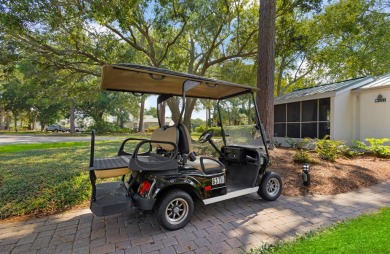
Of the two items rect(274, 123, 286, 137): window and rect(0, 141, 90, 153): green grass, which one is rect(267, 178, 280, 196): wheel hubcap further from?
rect(0, 141, 90, 153): green grass

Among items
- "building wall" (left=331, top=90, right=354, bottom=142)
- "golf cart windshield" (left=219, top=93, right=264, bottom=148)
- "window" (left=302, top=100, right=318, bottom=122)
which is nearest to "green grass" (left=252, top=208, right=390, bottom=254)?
"golf cart windshield" (left=219, top=93, right=264, bottom=148)

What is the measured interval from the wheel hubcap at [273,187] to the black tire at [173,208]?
1622 mm

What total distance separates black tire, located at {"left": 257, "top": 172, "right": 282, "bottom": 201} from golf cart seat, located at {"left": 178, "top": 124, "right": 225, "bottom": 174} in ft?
3.06

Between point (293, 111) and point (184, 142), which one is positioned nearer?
Answer: point (184, 142)

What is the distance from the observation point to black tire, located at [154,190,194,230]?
2.64m

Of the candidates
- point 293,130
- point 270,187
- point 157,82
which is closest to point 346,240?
point 270,187

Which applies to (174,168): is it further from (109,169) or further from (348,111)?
(348,111)

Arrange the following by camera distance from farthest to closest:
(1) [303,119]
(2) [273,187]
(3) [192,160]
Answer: (1) [303,119] → (2) [273,187] → (3) [192,160]

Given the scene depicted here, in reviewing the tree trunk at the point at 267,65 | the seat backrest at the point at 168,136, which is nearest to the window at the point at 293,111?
the tree trunk at the point at 267,65

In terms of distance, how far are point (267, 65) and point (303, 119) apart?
5221 millimetres

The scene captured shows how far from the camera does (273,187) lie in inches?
149

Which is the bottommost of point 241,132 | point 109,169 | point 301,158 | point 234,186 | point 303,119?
point 234,186

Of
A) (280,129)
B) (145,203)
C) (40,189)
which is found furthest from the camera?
(280,129)

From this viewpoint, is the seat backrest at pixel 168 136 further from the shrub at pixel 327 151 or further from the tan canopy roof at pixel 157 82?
the shrub at pixel 327 151
